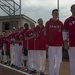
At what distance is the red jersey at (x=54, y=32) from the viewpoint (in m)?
9.78

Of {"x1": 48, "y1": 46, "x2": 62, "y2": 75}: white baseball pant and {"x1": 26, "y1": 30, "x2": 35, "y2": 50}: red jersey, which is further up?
{"x1": 26, "y1": 30, "x2": 35, "y2": 50}: red jersey

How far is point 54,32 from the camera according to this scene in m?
9.78

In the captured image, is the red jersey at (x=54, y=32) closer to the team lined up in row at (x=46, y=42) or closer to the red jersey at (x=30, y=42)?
the team lined up in row at (x=46, y=42)

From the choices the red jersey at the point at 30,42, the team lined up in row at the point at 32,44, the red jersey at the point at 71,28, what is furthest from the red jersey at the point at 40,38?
the red jersey at the point at 71,28

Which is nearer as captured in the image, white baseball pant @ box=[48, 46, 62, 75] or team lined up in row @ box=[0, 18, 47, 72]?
white baseball pant @ box=[48, 46, 62, 75]

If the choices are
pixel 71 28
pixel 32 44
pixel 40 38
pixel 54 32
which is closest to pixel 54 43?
pixel 54 32

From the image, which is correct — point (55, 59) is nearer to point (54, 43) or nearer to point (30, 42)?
point (54, 43)

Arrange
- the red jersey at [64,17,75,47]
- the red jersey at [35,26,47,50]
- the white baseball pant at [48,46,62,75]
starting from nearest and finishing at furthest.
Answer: the red jersey at [64,17,75,47], the white baseball pant at [48,46,62,75], the red jersey at [35,26,47,50]

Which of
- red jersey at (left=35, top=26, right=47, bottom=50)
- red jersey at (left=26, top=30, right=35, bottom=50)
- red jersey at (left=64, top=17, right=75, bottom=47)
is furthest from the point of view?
red jersey at (left=26, top=30, right=35, bottom=50)

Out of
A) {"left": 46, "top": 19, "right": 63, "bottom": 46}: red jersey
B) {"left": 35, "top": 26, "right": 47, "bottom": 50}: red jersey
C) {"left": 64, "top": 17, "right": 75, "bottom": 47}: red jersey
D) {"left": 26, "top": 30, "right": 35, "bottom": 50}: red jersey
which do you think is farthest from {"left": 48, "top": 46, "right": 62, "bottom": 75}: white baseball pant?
{"left": 26, "top": 30, "right": 35, "bottom": 50}: red jersey

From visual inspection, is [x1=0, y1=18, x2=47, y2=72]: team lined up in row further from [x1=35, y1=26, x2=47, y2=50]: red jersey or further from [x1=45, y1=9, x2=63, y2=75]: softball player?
[x1=45, y1=9, x2=63, y2=75]: softball player

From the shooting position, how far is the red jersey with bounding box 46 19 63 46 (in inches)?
385

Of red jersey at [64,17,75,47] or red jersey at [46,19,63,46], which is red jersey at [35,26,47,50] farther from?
red jersey at [64,17,75,47]

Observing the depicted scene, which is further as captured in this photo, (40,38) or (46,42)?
(40,38)
